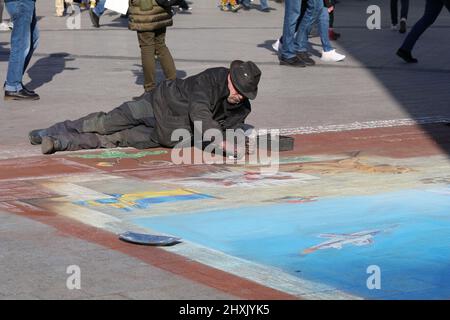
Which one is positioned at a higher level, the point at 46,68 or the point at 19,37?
the point at 19,37

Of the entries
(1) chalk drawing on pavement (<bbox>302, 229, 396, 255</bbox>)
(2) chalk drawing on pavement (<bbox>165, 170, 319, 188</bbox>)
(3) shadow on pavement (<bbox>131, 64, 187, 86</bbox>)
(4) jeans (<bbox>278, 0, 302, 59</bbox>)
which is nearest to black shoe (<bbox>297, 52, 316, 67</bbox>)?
(4) jeans (<bbox>278, 0, 302, 59</bbox>)

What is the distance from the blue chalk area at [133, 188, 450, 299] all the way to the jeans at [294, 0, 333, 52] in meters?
7.40

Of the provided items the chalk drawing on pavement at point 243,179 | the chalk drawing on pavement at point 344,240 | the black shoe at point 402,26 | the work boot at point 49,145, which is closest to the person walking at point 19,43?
the work boot at point 49,145

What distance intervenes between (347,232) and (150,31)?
5.48 meters

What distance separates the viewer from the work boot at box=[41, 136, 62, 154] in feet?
29.3

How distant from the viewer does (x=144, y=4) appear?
11469 mm

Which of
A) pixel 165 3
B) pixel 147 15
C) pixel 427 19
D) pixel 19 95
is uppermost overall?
pixel 165 3

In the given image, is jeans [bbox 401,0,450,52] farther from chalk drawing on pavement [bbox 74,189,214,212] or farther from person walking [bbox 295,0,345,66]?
chalk drawing on pavement [bbox 74,189,214,212]

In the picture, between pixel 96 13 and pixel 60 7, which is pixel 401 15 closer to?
pixel 96 13

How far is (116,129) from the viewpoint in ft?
30.5

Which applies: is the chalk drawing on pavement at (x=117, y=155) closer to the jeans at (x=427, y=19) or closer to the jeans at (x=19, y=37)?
the jeans at (x=19, y=37)

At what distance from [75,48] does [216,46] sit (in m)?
2.06

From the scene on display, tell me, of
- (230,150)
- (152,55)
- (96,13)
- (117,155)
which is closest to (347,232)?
(230,150)
